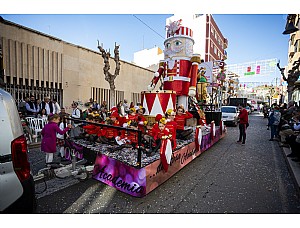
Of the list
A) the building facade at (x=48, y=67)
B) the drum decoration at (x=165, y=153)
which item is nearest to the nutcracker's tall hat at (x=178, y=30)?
the drum decoration at (x=165, y=153)

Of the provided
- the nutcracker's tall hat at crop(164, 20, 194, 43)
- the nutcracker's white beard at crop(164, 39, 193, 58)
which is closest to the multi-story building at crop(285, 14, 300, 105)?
the nutcracker's white beard at crop(164, 39, 193, 58)

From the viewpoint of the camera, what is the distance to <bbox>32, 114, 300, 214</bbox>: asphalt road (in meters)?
2.80

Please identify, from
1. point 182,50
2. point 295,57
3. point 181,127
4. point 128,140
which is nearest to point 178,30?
point 182,50

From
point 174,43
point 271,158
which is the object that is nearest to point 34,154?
point 174,43

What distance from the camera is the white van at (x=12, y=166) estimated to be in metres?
1.74

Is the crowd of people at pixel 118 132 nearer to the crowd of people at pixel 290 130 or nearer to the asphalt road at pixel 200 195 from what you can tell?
the asphalt road at pixel 200 195

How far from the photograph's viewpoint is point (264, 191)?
3.47 m

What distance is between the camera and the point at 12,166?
5.92 ft

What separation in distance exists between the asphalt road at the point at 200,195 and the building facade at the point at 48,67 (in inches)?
298

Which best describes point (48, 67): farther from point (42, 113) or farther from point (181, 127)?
point (181, 127)

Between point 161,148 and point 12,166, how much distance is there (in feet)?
7.36

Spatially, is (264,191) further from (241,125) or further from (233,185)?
(241,125)

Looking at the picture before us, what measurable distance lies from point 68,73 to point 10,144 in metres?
10.0

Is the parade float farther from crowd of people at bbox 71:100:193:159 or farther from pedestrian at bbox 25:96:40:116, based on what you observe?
pedestrian at bbox 25:96:40:116
